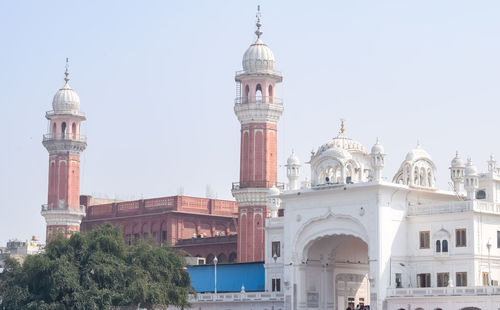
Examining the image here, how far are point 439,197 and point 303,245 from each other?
9353mm

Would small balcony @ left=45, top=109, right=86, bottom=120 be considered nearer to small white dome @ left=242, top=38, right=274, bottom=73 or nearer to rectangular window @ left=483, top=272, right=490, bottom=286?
small white dome @ left=242, top=38, right=274, bottom=73

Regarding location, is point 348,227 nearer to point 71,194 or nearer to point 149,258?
point 149,258

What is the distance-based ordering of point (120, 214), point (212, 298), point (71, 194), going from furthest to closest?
point (120, 214)
point (71, 194)
point (212, 298)

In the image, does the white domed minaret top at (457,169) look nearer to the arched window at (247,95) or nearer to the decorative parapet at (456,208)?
the decorative parapet at (456,208)

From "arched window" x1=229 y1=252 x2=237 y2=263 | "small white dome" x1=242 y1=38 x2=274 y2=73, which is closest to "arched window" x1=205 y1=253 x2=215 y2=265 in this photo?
"arched window" x1=229 y1=252 x2=237 y2=263

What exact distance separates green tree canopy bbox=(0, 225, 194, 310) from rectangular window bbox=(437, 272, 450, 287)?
16424mm

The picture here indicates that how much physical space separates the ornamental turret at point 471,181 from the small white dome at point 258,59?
27867 mm

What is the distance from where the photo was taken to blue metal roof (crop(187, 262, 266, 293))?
7588 cm

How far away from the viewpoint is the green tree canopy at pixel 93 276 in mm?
61969

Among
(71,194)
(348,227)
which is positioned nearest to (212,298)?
(348,227)

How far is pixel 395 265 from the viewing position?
208ft

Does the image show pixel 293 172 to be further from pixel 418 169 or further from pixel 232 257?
pixel 232 257

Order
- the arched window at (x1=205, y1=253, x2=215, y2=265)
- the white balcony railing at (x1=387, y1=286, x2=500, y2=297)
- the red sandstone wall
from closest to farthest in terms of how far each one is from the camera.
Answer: the white balcony railing at (x1=387, y1=286, x2=500, y2=297), the red sandstone wall, the arched window at (x1=205, y1=253, x2=215, y2=265)

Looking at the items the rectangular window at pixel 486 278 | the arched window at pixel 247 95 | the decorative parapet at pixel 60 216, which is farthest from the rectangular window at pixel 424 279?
the decorative parapet at pixel 60 216
